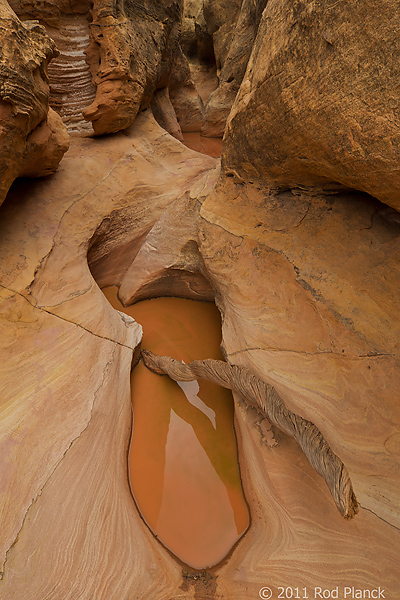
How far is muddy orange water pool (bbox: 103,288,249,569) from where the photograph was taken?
190 cm

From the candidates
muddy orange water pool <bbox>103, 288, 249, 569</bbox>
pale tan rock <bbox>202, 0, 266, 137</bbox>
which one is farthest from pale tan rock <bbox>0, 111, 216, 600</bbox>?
pale tan rock <bbox>202, 0, 266, 137</bbox>

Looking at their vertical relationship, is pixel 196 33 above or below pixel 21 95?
above

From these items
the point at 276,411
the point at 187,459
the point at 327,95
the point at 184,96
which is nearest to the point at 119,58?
the point at 327,95

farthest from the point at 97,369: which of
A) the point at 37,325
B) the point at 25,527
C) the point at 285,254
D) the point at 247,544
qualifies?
the point at 285,254

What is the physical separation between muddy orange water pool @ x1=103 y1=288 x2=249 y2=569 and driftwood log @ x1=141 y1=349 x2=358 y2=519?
0.61 ft

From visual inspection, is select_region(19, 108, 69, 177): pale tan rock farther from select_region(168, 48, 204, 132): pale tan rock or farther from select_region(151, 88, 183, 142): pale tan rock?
select_region(168, 48, 204, 132): pale tan rock

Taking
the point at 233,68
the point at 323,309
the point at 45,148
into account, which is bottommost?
the point at 323,309

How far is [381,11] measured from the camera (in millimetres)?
1251

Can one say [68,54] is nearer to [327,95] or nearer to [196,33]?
[327,95]

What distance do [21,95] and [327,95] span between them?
6.23ft

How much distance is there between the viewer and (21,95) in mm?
1994

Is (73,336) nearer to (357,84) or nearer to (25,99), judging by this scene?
(25,99)

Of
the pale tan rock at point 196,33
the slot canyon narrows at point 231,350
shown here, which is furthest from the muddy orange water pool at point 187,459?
the pale tan rock at point 196,33

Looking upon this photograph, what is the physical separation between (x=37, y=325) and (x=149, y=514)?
1471mm
